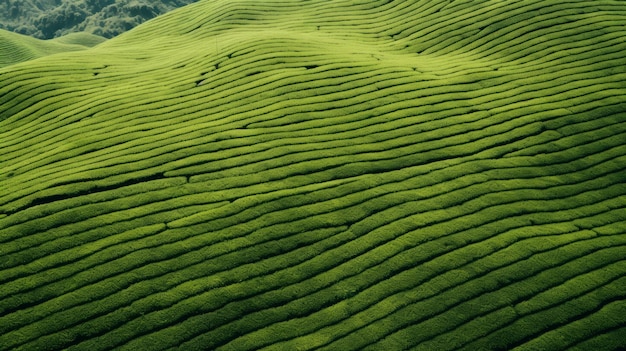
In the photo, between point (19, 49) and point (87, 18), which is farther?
point (87, 18)

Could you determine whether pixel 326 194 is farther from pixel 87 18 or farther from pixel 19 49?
pixel 87 18

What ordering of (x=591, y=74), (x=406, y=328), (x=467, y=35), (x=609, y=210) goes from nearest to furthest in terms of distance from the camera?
(x=406, y=328) < (x=609, y=210) < (x=591, y=74) < (x=467, y=35)

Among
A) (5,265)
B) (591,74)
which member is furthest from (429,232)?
(591,74)

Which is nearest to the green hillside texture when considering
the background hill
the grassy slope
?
the grassy slope

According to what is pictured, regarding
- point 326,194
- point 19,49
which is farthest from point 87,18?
point 326,194

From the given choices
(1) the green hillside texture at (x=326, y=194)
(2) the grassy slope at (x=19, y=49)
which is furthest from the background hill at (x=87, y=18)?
(1) the green hillside texture at (x=326, y=194)

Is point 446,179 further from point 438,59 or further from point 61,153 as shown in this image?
point 61,153
